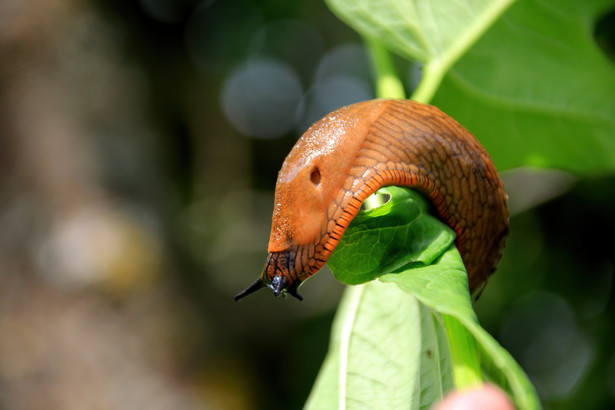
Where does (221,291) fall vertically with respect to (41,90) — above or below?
below

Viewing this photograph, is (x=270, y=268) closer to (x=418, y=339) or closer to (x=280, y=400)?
(x=418, y=339)

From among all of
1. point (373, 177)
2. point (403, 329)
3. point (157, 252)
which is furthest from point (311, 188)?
point (157, 252)

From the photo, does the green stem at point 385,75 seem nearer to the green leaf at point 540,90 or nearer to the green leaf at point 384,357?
the green leaf at point 540,90

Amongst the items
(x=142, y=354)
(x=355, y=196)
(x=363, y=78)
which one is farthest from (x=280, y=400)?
(x=355, y=196)

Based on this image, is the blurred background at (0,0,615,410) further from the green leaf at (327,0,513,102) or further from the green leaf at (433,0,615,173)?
the green leaf at (327,0,513,102)

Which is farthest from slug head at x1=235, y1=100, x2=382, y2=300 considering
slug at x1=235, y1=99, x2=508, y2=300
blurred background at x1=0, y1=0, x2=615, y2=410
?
blurred background at x1=0, y1=0, x2=615, y2=410

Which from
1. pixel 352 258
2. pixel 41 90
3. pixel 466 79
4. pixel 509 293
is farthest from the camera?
pixel 41 90
